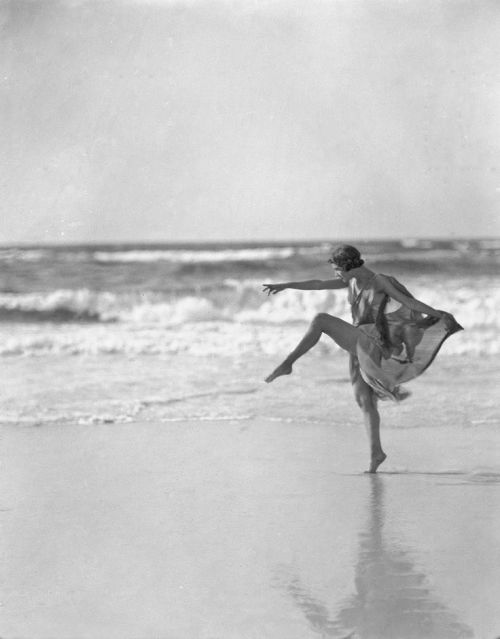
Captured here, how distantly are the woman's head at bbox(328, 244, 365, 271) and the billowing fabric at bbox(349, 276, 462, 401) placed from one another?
0.20 feet

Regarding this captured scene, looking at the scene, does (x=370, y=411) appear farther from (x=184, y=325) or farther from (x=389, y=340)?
(x=184, y=325)

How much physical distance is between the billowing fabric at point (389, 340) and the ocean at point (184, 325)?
35.0 inches

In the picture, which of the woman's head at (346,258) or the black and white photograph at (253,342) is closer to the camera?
the black and white photograph at (253,342)

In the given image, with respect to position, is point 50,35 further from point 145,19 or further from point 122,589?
point 122,589

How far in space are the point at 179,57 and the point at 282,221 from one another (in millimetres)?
1673

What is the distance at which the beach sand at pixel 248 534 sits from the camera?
163cm

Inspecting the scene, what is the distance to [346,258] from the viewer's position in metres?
2.37

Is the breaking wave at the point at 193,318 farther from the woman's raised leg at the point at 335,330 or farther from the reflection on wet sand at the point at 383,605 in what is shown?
the reflection on wet sand at the point at 383,605

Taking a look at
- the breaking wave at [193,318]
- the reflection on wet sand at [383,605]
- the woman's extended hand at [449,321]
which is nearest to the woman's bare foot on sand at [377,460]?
the woman's extended hand at [449,321]

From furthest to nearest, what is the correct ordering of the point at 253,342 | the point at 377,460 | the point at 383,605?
the point at 253,342, the point at 377,460, the point at 383,605

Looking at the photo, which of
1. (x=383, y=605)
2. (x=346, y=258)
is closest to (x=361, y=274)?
(x=346, y=258)

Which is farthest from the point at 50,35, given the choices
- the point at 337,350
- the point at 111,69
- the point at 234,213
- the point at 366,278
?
the point at 366,278

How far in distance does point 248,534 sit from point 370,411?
642mm

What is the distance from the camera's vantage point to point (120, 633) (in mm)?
1575
